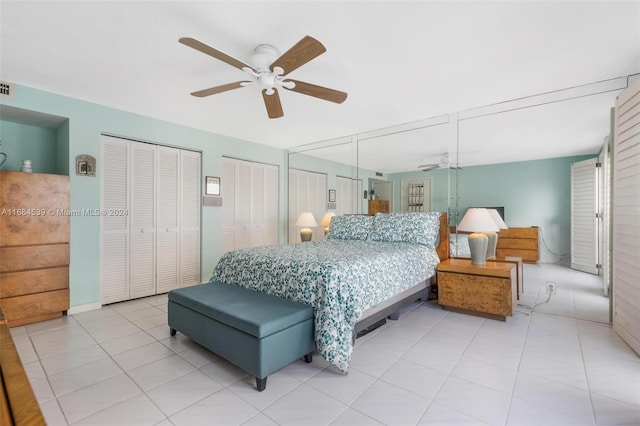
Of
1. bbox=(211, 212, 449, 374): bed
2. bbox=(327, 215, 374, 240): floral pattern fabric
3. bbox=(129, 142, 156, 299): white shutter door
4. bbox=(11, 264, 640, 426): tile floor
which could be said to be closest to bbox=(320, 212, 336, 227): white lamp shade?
bbox=(327, 215, 374, 240): floral pattern fabric

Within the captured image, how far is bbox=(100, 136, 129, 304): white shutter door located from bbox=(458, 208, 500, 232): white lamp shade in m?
4.07

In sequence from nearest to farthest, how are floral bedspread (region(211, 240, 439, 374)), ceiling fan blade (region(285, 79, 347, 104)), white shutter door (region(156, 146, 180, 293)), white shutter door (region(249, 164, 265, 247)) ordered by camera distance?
floral bedspread (region(211, 240, 439, 374)), ceiling fan blade (region(285, 79, 347, 104)), white shutter door (region(156, 146, 180, 293)), white shutter door (region(249, 164, 265, 247))

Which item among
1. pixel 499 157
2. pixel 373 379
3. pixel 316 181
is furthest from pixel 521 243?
pixel 373 379

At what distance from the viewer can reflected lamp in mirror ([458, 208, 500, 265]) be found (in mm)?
3216

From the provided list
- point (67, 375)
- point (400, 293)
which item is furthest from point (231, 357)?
point (400, 293)

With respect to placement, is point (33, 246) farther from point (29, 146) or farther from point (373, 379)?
point (373, 379)

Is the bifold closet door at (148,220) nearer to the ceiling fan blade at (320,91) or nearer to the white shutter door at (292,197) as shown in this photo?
the white shutter door at (292,197)

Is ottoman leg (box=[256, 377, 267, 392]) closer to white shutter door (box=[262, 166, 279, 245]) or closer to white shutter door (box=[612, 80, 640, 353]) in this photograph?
white shutter door (box=[612, 80, 640, 353])

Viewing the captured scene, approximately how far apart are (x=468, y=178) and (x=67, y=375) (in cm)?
554

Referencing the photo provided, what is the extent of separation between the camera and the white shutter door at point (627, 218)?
2307 mm

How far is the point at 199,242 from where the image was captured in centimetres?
447

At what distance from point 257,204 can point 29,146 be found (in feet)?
9.78

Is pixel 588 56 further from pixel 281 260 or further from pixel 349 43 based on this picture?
pixel 281 260

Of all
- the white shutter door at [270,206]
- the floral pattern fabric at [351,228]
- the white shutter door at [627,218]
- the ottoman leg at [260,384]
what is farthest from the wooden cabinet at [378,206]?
the ottoman leg at [260,384]
